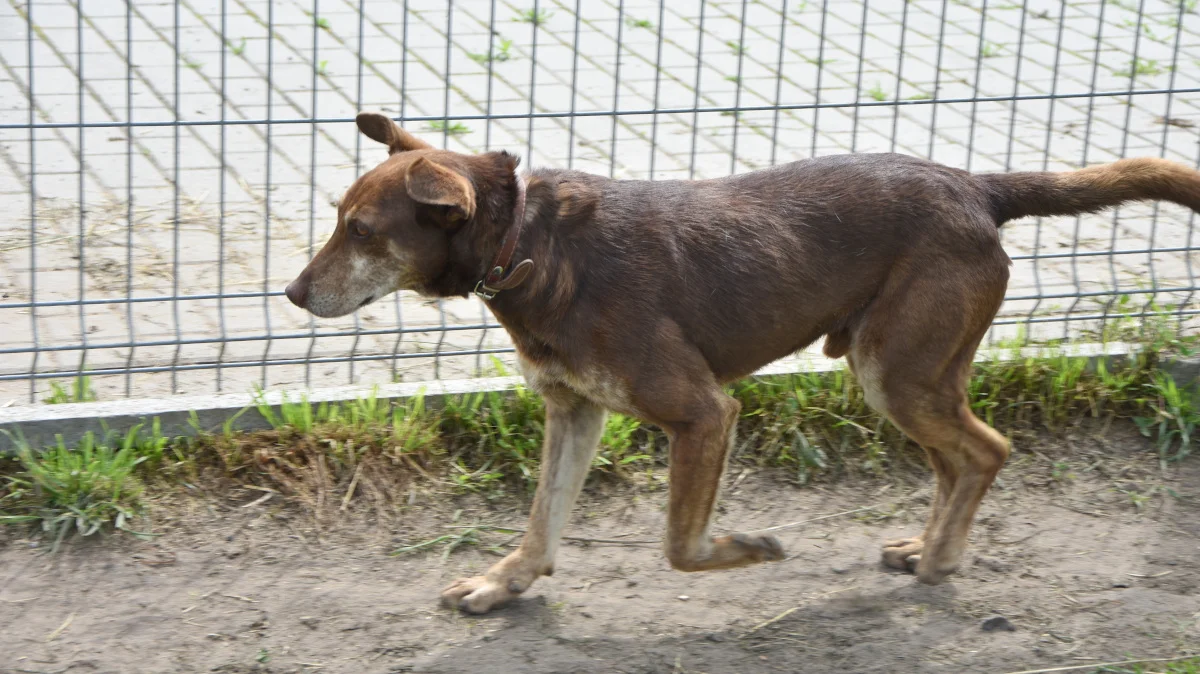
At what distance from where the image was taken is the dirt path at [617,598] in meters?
3.94

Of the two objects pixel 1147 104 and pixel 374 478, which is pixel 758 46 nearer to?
pixel 1147 104

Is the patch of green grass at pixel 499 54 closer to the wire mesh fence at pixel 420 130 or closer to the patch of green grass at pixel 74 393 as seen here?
the wire mesh fence at pixel 420 130

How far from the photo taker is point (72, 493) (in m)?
4.41

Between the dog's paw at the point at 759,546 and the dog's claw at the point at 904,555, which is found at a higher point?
the dog's paw at the point at 759,546

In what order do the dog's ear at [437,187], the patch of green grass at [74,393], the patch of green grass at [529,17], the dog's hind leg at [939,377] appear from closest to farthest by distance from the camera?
the dog's ear at [437,187] < the dog's hind leg at [939,377] < the patch of green grass at [74,393] < the patch of green grass at [529,17]

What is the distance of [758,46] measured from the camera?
8.91 m

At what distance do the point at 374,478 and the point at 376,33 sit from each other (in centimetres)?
463

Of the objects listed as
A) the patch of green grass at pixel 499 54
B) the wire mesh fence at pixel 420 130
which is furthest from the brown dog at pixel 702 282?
the patch of green grass at pixel 499 54

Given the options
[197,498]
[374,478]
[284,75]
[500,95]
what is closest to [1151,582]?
[374,478]

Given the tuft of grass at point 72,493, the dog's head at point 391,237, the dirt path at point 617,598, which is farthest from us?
the tuft of grass at point 72,493

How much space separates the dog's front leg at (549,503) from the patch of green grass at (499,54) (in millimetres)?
4374

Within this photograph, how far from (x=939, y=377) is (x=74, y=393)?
3.04 m

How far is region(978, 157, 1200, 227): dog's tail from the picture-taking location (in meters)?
4.22

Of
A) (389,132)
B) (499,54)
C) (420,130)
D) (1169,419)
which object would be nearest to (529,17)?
(499,54)
